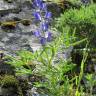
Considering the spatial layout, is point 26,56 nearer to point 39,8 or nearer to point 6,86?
point 39,8

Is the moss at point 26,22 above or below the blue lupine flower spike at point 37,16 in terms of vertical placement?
below

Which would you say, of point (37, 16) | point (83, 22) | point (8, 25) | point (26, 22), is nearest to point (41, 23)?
point (37, 16)

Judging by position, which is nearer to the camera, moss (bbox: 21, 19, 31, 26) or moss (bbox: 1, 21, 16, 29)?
moss (bbox: 1, 21, 16, 29)

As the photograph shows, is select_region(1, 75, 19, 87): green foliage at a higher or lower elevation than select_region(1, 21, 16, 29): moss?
lower

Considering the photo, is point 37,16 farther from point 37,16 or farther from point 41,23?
point 41,23

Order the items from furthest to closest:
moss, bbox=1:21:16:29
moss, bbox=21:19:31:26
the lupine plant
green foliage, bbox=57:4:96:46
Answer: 1. moss, bbox=21:19:31:26
2. moss, bbox=1:21:16:29
3. green foliage, bbox=57:4:96:46
4. the lupine plant

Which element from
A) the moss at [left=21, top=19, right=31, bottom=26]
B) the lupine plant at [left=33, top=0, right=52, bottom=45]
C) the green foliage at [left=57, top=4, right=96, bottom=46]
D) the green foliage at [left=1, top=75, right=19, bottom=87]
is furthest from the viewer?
the moss at [left=21, top=19, right=31, bottom=26]

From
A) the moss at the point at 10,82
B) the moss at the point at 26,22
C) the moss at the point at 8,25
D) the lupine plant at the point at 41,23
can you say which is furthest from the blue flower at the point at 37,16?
the moss at the point at 26,22

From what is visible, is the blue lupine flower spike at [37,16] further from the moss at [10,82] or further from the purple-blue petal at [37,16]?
the moss at [10,82]

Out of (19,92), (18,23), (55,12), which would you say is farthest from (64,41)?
(55,12)

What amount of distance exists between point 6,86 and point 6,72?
27 centimetres

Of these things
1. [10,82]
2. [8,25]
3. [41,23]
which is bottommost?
[10,82]

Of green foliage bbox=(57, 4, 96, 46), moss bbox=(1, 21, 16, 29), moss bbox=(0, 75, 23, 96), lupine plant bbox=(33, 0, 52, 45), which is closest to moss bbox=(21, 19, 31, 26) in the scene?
moss bbox=(1, 21, 16, 29)

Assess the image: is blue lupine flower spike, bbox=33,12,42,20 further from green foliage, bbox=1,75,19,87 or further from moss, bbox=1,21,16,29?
moss, bbox=1,21,16,29
